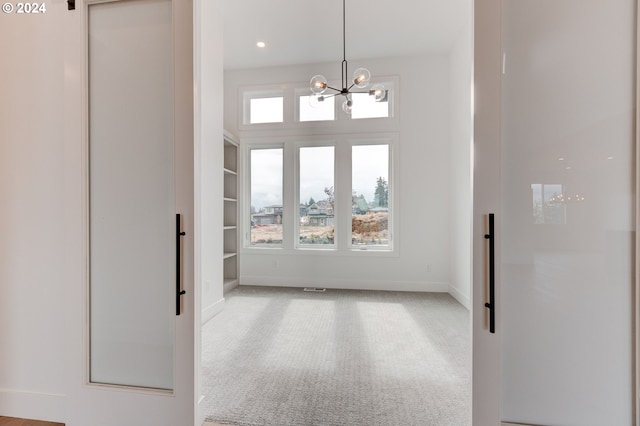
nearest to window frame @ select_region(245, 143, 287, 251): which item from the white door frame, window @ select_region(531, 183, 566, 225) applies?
the white door frame

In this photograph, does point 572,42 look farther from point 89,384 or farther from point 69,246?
point 89,384

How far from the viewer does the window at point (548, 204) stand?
4.40ft

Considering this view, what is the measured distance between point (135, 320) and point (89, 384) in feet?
1.48

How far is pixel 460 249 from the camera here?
13.4 feet

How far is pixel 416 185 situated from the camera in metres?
4.62

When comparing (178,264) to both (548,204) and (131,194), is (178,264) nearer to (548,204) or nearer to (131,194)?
(131,194)

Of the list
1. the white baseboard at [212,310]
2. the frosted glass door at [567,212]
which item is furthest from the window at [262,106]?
the frosted glass door at [567,212]

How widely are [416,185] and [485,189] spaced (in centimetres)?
337

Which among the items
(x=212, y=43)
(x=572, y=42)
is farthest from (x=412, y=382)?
(x=212, y=43)

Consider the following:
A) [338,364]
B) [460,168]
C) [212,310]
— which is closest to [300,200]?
[212,310]

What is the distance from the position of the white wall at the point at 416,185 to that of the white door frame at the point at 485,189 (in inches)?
131

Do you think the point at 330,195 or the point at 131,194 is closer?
the point at 131,194

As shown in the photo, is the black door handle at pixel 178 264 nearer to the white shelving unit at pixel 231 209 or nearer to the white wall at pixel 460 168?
the white wall at pixel 460 168

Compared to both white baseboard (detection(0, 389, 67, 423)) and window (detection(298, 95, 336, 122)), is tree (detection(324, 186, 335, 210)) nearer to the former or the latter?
window (detection(298, 95, 336, 122))
